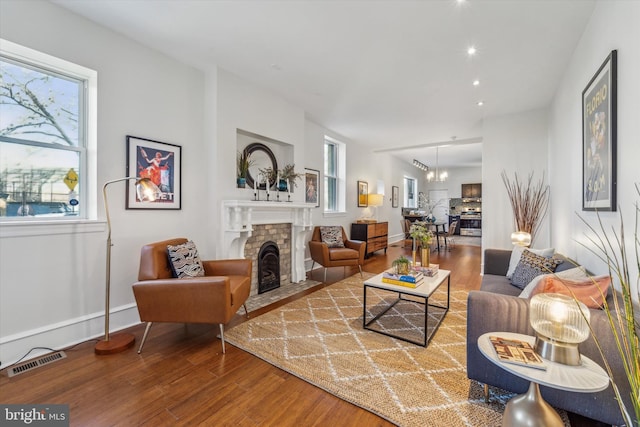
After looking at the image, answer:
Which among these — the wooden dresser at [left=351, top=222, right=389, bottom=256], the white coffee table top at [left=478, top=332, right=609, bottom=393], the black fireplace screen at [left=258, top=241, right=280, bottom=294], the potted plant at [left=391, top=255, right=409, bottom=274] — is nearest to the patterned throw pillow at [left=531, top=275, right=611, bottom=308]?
the white coffee table top at [left=478, top=332, right=609, bottom=393]

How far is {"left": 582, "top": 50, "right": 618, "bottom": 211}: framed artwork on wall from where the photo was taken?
192cm

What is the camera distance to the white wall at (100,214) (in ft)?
7.19

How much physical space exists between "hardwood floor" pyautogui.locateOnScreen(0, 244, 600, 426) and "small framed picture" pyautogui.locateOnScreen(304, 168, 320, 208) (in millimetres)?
3191

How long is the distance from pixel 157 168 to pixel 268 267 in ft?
6.29

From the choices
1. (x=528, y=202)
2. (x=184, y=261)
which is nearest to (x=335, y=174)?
(x=528, y=202)

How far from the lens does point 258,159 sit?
4.12 m

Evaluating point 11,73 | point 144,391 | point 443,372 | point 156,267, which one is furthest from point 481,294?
point 11,73

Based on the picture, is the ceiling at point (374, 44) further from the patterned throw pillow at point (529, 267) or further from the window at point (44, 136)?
the patterned throw pillow at point (529, 267)

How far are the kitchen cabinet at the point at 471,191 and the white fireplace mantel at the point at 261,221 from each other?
31.2 ft

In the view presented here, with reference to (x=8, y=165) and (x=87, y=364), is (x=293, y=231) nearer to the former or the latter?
(x=87, y=364)

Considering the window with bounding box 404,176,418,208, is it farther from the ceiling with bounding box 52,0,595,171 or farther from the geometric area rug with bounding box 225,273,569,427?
the geometric area rug with bounding box 225,273,569,427

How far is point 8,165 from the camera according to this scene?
2.23 m

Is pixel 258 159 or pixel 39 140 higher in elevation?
pixel 258 159

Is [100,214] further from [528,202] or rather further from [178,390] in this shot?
[528,202]
